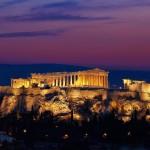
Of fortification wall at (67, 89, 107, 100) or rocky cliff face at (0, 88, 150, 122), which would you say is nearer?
rocky cliff face at (0, 88, 150, 122)

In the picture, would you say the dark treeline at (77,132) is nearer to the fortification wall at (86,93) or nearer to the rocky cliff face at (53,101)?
the rocky cliff face at (53,101)

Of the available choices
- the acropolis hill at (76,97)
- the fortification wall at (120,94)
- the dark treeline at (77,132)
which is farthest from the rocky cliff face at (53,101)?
the dark treeline at (77,132)

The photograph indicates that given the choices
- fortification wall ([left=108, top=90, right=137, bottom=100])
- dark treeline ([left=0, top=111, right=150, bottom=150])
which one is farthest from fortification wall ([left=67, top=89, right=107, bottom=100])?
dark treeline ([left=0, top=111, right=150, bottom=150])

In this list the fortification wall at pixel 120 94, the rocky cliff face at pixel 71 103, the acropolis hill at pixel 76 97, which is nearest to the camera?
the rocky cliff face at pixel 71 103

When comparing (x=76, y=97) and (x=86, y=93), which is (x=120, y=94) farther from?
(x=76, y=97)

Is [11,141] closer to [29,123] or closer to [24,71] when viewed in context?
[29,123]

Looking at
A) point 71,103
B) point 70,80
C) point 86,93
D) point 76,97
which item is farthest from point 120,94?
point 70,80

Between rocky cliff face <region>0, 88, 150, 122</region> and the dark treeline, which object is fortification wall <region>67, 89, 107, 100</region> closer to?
rocky cliff face <region>0, 88, 150, 122</region>
